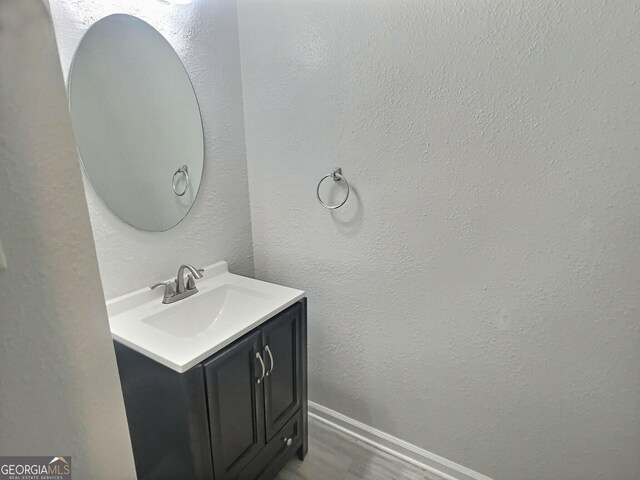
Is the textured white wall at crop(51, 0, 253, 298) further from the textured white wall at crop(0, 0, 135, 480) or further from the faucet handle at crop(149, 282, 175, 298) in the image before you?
the textured white wall at crop(0, 0, 135, 480)

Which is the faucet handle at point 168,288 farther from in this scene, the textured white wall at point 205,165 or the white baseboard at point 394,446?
the white baseboard at point 394,446

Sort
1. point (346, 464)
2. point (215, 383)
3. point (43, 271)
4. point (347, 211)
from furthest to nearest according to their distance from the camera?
point (346, 464) < point (347, 211) < point (215, 383) < point (43, 271)

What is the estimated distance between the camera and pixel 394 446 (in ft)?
5.19

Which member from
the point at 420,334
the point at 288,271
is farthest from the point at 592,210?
the point at 288,271

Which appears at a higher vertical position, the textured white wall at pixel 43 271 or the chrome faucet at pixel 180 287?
the textured white wall at pixel 43 271

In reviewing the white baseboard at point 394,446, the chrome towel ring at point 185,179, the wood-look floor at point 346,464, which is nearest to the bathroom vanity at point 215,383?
the wood-look floor at point 346,464

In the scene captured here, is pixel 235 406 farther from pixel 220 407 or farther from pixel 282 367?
pixel 282 367

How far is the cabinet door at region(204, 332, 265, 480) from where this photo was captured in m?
1.05

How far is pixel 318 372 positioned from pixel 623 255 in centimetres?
132

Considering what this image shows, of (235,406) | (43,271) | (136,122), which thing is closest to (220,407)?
(235,406)

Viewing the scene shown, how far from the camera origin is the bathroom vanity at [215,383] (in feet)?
3.30

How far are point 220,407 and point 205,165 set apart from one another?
972 mm

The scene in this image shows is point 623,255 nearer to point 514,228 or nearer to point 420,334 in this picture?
point 514,228

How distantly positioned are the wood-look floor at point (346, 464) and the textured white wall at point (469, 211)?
0.13 metres
